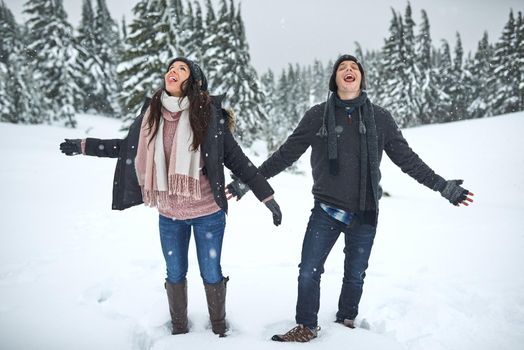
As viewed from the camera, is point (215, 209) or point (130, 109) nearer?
point (215, 209)

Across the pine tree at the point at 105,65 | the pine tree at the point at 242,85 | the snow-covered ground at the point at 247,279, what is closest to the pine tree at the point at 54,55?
the pine tree at the point at 105,65

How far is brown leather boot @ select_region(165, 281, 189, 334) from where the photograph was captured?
2.96m

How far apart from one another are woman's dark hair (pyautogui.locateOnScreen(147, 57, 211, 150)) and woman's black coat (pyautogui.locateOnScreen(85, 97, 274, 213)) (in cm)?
8

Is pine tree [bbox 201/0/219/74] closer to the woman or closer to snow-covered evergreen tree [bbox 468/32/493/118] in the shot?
the woman

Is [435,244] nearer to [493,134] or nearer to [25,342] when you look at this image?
[25,342]

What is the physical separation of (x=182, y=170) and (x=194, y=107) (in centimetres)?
52

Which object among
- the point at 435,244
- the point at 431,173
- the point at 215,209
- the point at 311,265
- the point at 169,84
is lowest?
the point at 435,244

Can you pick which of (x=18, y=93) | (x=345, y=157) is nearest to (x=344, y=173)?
(x=345, y=157)

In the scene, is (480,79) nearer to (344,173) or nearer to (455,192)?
(455,192)

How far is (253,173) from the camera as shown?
2938 millimetres

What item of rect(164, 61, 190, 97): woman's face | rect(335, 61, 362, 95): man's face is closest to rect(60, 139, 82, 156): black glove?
rect(164, 61, 190, 97): woman's face

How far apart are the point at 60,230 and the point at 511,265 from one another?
7.07 m

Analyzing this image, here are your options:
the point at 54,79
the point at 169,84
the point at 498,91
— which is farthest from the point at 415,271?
the point at 498,91

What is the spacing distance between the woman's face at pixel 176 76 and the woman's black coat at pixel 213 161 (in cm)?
28
